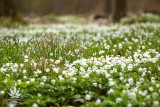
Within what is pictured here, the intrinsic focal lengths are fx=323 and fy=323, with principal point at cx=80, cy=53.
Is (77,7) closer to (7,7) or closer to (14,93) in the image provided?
(7,7)

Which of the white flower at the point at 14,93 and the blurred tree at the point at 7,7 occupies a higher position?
the blurred tree at the point at 7,7

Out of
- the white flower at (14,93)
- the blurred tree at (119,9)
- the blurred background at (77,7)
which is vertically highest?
the blurred background at (77,7)

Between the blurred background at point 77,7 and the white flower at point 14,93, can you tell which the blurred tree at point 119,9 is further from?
the blurred background at point 77,7

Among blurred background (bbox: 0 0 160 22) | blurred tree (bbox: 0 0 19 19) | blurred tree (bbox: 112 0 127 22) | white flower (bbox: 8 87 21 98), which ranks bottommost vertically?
white flower (bbox: 8 87 21 98)

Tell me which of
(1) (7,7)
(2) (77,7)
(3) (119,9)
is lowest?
(3) (119,9)

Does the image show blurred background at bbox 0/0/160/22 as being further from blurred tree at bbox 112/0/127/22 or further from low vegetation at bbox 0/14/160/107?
low vegetation at bbox 0/14/160/107

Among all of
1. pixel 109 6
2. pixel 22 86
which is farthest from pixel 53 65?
pixel 109 6

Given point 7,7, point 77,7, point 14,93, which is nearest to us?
point 14,93

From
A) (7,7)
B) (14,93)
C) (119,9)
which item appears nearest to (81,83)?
(14,93)

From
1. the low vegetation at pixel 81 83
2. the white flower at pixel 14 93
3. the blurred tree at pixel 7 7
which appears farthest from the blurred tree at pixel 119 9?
the white flower at pixel 14 93

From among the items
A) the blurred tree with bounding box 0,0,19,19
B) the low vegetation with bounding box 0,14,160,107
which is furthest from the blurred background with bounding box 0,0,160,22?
the low vegetation with bounding box 0,14,160,107

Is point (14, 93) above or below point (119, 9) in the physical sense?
below
